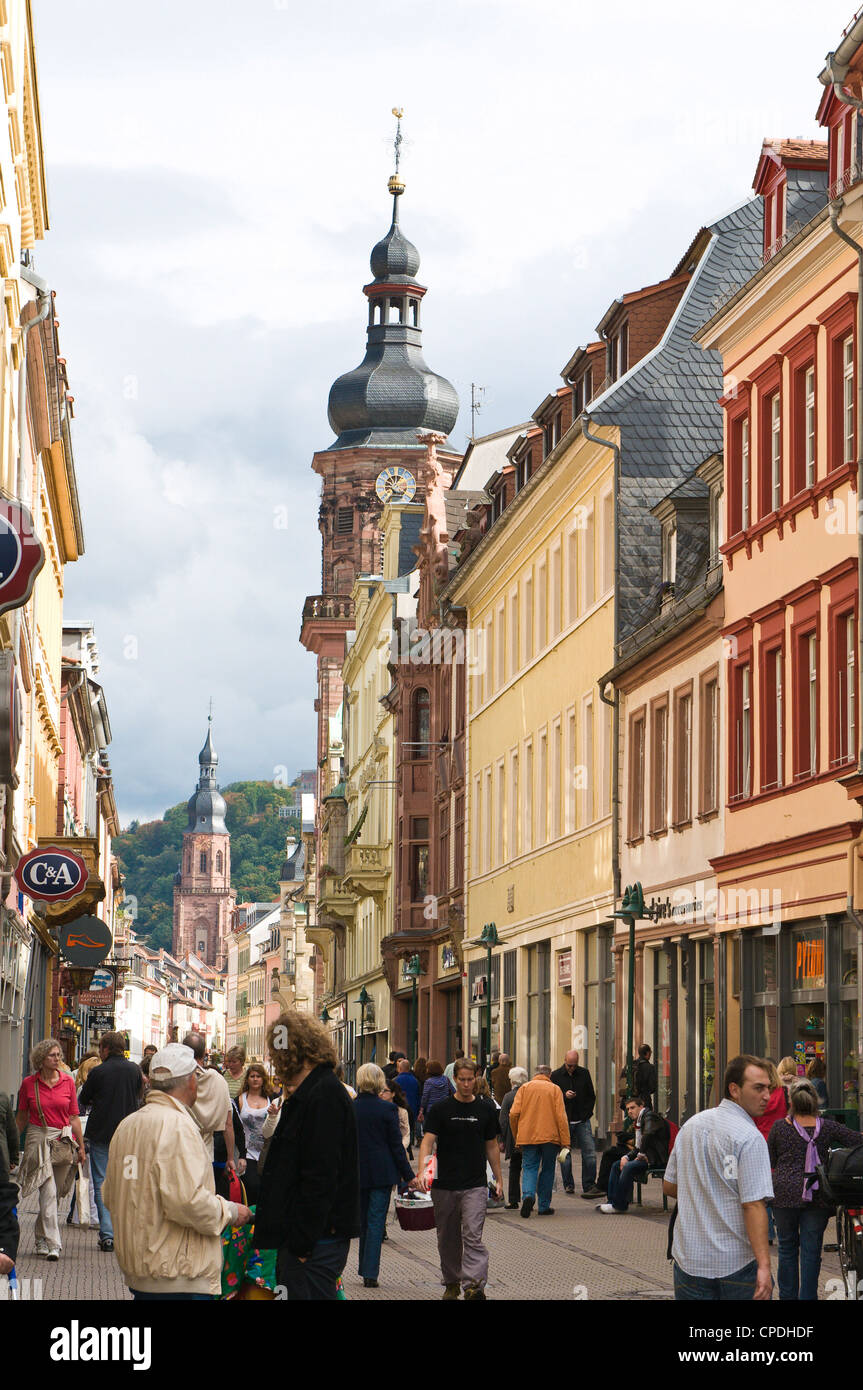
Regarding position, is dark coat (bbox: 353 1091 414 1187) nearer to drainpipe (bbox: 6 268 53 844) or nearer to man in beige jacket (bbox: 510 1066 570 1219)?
man in beige jacket (bbox: 510 1066 570 1219)

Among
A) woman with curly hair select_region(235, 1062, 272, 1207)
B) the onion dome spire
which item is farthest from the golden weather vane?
woman with curly hair select_region(235, 1062, 272, 1207)

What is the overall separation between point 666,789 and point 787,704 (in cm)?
660

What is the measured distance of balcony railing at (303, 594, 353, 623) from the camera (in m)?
101

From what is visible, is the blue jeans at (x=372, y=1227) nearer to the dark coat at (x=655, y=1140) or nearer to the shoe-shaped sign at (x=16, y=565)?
the shoe-shaped sign at (x=16, y=565)

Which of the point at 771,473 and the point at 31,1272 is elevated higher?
the point at 771,473

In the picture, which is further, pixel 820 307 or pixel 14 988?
pixel 14 988

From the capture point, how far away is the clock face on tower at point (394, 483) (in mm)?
95938

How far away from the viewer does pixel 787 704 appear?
26250 mm

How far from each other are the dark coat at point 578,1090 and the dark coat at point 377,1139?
11235 mm

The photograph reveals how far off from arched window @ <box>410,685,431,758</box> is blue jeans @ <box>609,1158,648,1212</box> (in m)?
36.6

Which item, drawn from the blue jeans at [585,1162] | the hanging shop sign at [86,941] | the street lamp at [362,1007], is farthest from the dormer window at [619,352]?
the street lamp at [362,1007]

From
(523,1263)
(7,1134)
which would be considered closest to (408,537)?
(523,1263)
